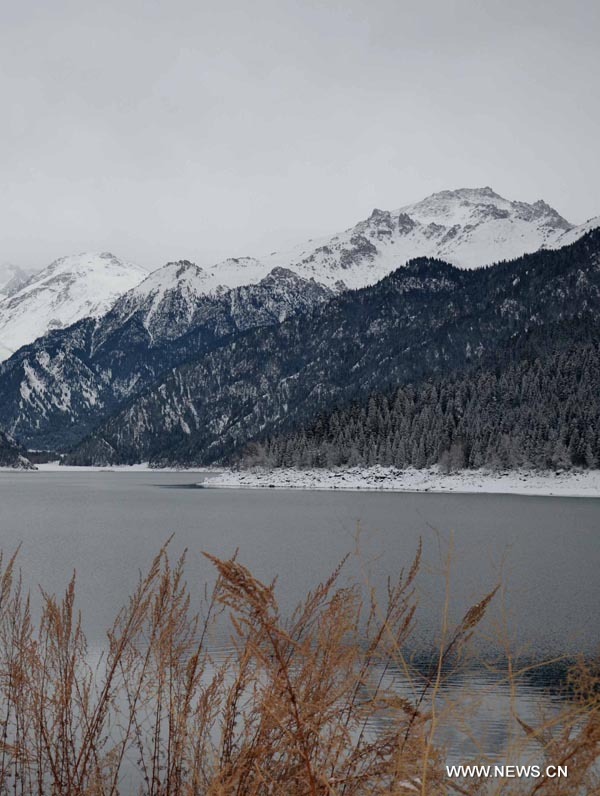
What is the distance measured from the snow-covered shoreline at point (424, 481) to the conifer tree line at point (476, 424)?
2.27 metres

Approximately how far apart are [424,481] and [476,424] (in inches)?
859

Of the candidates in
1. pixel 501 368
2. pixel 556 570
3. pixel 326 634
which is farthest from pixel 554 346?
pixel 326 634

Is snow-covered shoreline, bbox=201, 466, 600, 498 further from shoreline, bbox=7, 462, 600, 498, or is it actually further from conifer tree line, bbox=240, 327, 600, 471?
conifer tree line, bbox=240, 327, 600, 471

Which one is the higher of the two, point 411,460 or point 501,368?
point 501,368

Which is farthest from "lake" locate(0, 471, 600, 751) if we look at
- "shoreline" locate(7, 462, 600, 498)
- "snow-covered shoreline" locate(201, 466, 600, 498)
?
"shoreline" locate(7, 462, 600, 498)

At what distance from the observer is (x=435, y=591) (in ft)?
80.6

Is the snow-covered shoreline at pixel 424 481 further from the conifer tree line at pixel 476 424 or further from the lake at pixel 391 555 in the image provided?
the lake at pixel 391 555

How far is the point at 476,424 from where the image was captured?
122062 mm

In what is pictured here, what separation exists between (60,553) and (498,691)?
26626mm

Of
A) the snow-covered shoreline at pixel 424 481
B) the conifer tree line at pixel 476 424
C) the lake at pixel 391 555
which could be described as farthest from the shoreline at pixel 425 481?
the lake at pixel 391 555

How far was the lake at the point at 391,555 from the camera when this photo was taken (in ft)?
52.4

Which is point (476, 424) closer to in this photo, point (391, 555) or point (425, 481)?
point (425, 481)

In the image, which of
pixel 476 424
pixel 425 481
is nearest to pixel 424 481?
pixel 425 481

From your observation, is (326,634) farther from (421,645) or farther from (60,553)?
(60,553)
